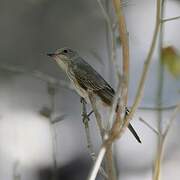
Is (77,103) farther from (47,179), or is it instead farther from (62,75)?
(47,179)

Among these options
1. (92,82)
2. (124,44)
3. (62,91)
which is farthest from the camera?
(62,91)

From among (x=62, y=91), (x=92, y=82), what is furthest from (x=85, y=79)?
(x=62, y=91)

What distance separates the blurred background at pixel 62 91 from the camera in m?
3.69

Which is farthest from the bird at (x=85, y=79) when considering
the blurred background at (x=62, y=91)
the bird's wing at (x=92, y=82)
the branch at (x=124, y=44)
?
the branch at (x=124, y=44)

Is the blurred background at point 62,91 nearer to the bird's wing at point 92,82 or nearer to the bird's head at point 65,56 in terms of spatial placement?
the bird's head at point 65,56

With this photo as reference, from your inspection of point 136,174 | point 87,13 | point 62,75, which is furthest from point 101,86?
point 87,13

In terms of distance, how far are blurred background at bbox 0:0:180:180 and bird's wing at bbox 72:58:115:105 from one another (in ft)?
2.10

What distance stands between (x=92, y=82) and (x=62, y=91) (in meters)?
1.39

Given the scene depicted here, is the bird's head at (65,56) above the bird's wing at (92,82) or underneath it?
above

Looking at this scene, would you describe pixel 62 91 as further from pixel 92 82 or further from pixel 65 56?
pixel 92 82

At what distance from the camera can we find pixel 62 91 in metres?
4.02

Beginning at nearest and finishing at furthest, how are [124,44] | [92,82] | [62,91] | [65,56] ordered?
[124,44] < [92,82] < [65,56] < [62,91]

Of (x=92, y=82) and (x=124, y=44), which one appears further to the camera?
(x=92, y=82)

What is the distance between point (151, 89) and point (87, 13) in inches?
27.2
